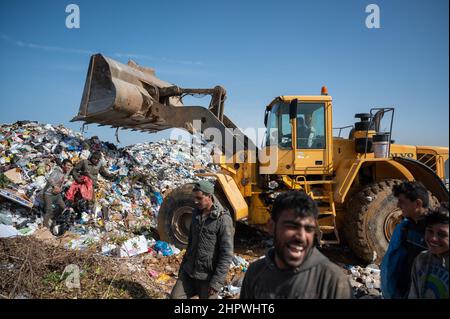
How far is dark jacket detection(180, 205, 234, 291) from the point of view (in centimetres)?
285

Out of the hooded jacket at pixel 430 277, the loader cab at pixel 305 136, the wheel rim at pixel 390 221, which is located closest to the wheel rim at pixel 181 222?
the loader cab at pixel 305 136

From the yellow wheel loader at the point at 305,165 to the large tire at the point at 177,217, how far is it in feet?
0.06

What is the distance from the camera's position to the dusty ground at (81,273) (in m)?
3.51

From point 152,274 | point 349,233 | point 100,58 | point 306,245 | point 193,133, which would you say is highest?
point 100,58

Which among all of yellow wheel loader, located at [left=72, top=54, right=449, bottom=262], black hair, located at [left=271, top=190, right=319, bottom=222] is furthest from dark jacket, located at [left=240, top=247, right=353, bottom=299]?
yellow wheel loader, located at [left=72, top=54, right=449, bottom=262]

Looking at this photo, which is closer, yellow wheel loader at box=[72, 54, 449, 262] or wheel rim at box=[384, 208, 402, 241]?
wheel rim at box=[384, 208, 402, 241]

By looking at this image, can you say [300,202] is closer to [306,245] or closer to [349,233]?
[306,245]

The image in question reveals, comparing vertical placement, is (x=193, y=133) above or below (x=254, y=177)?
above

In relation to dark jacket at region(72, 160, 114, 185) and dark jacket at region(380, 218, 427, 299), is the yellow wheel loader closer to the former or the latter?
dark jacket at region(72, 160, 114, 185)

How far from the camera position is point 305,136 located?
17.3ft
